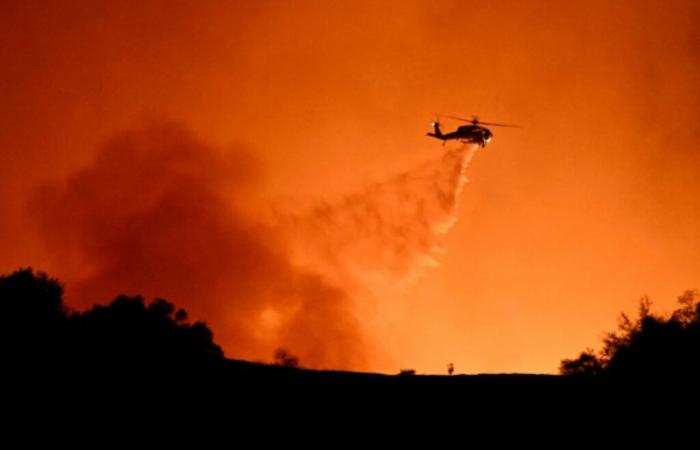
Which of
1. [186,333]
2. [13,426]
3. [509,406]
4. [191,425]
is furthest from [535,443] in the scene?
[186,333]

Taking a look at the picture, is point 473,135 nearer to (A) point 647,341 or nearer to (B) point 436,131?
(B) point 436,131

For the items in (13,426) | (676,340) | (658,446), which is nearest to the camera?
A: (13,426)

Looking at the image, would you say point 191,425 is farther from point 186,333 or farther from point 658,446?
point 186,333

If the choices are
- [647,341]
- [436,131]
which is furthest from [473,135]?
[647,341]

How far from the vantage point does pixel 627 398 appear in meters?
18.9

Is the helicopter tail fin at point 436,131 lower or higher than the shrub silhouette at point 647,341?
higher

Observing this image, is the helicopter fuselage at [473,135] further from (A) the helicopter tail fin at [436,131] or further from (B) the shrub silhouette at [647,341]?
(B) the shrub silhouette at [647,341]

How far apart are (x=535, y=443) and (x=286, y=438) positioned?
7.90 metres

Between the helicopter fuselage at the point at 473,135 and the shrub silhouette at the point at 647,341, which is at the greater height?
the helicopter fuselage at the point at 473,135

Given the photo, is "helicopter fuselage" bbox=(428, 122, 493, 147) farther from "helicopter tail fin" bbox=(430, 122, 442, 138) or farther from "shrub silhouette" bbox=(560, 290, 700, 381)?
"shrub silhouette" bbox=(560, 290, 700, 381)

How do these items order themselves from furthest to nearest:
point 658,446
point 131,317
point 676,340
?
point 131,317
point 676,340
point 658,446

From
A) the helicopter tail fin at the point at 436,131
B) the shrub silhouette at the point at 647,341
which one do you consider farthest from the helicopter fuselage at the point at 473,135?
the shrub silhouette at the point at 647,341

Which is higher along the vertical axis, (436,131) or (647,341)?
(436,131)

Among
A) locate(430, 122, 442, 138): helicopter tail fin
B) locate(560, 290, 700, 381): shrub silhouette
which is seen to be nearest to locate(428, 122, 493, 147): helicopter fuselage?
locate(430, 122, 442, 138): helicopter tail fin
